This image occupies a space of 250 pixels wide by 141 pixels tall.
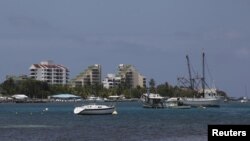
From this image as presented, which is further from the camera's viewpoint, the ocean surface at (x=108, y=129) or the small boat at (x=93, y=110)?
the small boat at (x=93, y=110)

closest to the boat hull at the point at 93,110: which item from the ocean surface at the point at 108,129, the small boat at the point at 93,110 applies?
the small boat at the point at 93,110

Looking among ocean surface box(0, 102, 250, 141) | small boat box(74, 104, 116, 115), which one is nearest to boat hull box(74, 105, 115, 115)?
small boat box(74, 104, 116, 115)

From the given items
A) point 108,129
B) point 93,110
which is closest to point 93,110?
point 93,110

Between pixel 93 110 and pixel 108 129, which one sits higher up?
pixel 93 110

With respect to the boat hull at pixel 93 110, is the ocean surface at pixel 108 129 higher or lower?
lower

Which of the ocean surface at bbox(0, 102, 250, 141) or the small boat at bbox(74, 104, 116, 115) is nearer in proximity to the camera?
the ocean surface at bbox(0, 102, 250, 141)

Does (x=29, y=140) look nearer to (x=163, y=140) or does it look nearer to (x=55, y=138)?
(x=55, y=138)

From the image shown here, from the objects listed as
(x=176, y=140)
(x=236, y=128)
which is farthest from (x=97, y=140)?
(x=236, y=128)

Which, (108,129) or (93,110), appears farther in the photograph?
(93,110)

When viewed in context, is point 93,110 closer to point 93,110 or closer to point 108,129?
point 93,110

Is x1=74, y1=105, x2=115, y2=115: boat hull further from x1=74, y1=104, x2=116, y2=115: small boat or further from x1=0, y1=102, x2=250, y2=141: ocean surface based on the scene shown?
x1=0, y1=102, x2=250, y2=141: ocean surface

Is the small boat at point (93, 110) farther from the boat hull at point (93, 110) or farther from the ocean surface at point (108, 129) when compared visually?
the ocean surface at point (108, 129)

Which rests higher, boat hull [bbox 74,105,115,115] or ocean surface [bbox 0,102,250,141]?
boat hull [bbox 74,105,115,115]

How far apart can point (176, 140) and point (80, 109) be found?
242 feet
